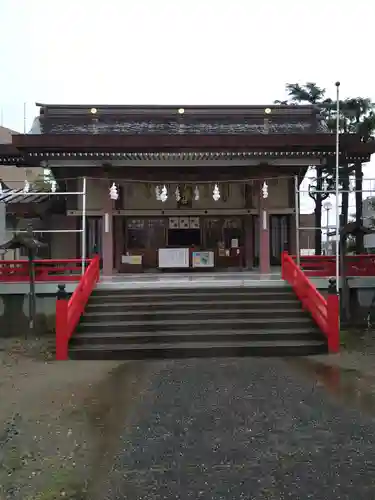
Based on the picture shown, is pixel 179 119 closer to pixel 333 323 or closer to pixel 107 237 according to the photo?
pixel 107 237

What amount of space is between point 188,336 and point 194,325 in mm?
400

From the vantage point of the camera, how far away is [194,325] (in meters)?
9.23

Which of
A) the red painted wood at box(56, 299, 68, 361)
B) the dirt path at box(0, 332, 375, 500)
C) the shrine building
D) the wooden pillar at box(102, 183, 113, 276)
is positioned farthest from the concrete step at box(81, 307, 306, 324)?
the shrine building

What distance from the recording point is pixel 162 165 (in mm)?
14430

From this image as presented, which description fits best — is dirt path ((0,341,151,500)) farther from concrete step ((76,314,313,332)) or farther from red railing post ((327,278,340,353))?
red railing post ((327,278,340,353))

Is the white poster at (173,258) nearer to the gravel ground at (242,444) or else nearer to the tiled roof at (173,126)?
the tiled roof at (173,126)

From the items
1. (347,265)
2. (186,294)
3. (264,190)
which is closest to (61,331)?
(186,294)

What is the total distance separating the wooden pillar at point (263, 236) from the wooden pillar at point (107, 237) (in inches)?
180

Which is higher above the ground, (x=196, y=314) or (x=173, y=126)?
(x=173, y=126)

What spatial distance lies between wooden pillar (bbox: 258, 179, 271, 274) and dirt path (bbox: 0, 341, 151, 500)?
7.20m

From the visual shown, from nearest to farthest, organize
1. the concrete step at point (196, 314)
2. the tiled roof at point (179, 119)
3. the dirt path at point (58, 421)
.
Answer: the dirt path at point (58, 421), the concrete step at point (196, 314), the tiled roof at point (179, 119)

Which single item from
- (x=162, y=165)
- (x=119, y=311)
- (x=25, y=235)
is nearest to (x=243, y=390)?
(x=119, y=311)

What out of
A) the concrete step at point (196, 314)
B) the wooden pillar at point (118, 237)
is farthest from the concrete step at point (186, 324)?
the wooden pillar at point (118, 237)

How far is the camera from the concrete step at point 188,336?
28.7 ft
